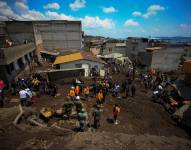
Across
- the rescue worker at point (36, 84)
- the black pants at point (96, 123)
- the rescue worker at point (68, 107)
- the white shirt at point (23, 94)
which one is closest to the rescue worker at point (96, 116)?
the black pants at point (96, 123)

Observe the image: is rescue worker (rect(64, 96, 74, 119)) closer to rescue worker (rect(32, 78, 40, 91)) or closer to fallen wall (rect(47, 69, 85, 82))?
rescue worker (rect(32, 78, 40, 91))

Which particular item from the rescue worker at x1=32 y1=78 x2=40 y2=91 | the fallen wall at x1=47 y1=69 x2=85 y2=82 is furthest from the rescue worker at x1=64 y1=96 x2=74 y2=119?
the fallen wall at x1=47 y1=69 x2=85 y2=82

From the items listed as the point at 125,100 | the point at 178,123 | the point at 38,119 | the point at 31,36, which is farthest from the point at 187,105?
the point at 31,36

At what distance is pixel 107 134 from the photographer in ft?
29.8

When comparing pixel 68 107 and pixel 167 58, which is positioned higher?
pixel 167 58

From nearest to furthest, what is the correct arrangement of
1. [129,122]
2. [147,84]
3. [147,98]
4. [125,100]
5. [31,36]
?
[129,122], [125,100], [147,98], [147,84], [31,36]

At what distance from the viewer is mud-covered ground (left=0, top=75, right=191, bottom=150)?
7680 millimetres

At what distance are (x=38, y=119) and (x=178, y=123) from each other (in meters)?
12.2

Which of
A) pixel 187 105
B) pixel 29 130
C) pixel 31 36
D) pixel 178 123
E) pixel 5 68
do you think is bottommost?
pixel 178 123

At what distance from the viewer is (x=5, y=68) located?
16078 millimetres

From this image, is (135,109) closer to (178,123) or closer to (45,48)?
(178,123)

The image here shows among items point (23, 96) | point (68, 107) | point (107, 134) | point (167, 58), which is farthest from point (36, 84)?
point (167, 58)

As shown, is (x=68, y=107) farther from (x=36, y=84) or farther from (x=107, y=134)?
(x=36, y=84)

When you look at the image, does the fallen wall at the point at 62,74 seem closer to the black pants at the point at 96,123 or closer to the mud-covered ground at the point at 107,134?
the mud-covered ground at the point at 107,134
